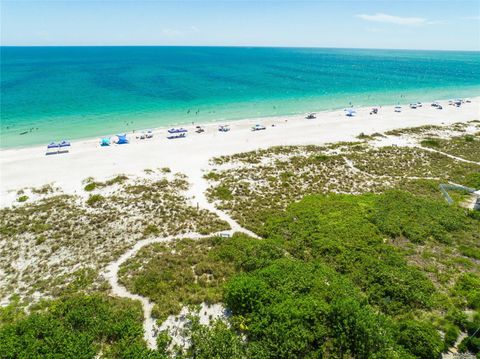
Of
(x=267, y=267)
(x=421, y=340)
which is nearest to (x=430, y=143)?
(x=421, y=340)

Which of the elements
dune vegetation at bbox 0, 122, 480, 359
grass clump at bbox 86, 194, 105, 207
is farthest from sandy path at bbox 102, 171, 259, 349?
grass clump at bbox 86, 194, 105, 207

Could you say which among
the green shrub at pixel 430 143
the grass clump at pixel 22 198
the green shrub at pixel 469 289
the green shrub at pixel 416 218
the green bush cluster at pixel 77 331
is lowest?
the grass clump at pixel 22 198

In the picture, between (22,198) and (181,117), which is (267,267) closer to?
(22,198)

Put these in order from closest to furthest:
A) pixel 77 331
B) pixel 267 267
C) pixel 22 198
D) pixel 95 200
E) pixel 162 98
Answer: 1. pixel 77 331
2. pixel 267 267
3. pixel 95 200
4. pixel 22 198
5. pixel 162 98

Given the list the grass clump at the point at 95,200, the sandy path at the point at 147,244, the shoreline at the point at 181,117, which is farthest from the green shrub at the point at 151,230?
the shoreline at the point at 181,117

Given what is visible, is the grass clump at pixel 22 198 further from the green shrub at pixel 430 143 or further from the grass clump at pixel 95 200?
the green shrub at pixel 430 143

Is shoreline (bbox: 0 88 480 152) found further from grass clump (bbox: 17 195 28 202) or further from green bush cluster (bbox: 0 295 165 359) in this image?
green bush cluster (bbox: 0 295 165 359)

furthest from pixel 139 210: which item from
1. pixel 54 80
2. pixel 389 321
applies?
pixel 54 80
